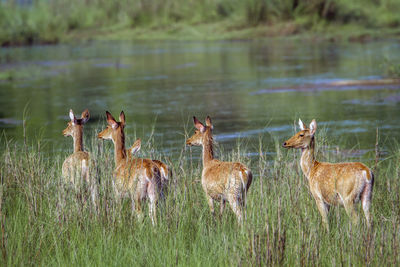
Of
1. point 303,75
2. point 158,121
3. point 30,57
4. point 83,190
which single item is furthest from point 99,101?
point 30,57

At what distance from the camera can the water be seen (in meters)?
16.5

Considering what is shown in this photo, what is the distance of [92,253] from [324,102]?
14889 millimetres

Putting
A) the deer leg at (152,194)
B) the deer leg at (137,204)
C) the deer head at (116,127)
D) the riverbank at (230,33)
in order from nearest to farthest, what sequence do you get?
the deer leg at (137,204) → the deer leg at (152,194) → the deer head at (116,127) → the riverbank at (230,33)

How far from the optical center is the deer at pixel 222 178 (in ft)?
25.1

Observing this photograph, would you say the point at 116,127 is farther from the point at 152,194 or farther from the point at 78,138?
the point at 152,194

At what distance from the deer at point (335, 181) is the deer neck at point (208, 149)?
102cm

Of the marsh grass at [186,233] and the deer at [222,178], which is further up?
the deer at [222,178]

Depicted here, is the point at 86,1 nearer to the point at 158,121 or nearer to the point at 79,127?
the point at 158,121

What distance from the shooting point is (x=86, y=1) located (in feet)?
242

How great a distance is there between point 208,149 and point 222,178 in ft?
2.34

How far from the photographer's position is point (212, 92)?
24953 millimetres

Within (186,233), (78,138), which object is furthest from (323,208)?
(78,138)

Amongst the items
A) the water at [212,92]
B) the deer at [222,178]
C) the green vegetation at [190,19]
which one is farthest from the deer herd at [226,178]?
the green vegetation at [190,19]

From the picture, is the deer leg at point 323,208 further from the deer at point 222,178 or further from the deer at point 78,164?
the deer at point 78,164
